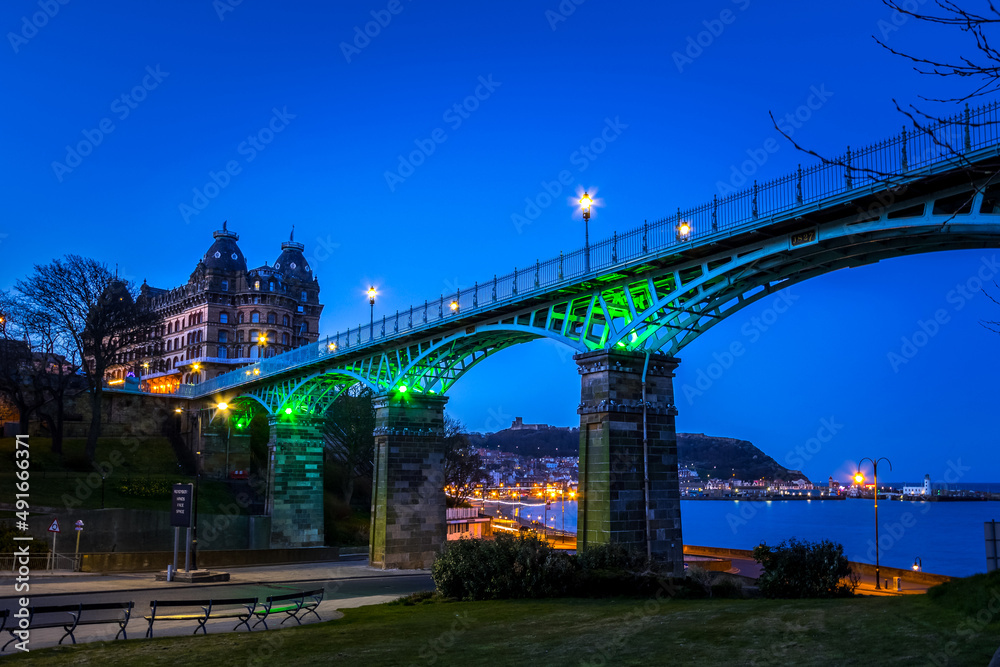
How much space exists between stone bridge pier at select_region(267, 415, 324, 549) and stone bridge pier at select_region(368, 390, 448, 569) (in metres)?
16.2

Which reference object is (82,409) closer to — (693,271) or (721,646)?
(693,271)

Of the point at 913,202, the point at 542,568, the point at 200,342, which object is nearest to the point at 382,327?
the point at 542,568

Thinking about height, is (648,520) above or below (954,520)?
above

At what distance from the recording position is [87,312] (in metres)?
57.7

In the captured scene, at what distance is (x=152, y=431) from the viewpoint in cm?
7381

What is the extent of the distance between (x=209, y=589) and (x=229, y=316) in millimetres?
84508

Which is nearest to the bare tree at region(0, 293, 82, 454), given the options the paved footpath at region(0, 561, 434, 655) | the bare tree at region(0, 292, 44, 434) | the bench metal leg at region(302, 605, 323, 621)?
the bare tree at region(0, 292, 44, 434)

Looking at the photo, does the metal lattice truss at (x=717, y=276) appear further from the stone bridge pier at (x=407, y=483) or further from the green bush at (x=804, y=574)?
the green bush at (x=804, y=574)

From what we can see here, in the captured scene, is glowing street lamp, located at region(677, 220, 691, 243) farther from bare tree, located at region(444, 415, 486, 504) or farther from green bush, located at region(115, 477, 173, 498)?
bare tree, located at region(444, 415, 486, 504)

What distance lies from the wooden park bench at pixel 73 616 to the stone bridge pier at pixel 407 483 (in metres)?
19.8

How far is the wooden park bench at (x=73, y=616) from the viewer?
49.9ft

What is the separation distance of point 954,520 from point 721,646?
20215 cm

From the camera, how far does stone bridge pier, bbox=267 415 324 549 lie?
5722 centimetres

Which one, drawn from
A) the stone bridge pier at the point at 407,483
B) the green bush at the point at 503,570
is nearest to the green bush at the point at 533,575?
the green bush at the point at 503,570
